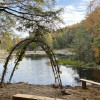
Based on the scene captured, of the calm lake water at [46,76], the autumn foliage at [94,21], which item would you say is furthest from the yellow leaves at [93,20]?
the calm lake water at [46,76]

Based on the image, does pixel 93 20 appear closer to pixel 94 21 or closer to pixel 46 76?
pixel 94 21

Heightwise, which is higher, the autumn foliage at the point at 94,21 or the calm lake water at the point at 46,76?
the autumn foliage at the point at 94,21

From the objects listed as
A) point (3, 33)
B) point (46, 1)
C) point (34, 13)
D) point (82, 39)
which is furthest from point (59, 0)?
point (82, 39)

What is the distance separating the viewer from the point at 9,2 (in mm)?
5711

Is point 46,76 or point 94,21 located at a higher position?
point 94,21

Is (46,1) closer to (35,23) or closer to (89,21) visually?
(35,23)

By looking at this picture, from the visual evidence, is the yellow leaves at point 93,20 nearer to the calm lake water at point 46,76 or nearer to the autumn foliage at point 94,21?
the autumn foliage at point 94,21

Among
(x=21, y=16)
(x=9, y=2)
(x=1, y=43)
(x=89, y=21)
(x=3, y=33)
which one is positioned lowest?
(x=1, y=43)

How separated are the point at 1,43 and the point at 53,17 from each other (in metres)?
3.26

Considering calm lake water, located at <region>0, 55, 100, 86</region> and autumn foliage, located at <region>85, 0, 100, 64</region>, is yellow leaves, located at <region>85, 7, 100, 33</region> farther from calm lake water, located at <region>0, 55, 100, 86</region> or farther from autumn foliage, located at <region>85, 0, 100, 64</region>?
calm lake water, located at <region>0, 55, 100, 86</region>

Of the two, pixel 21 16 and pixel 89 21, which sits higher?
pixel 89 21

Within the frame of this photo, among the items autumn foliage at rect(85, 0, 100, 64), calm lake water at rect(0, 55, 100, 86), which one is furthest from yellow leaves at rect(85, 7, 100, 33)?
calm lake water at rect(0, 55, 100, 86)

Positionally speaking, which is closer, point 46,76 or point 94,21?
point 46,76

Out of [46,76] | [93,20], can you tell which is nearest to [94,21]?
[93,20]
